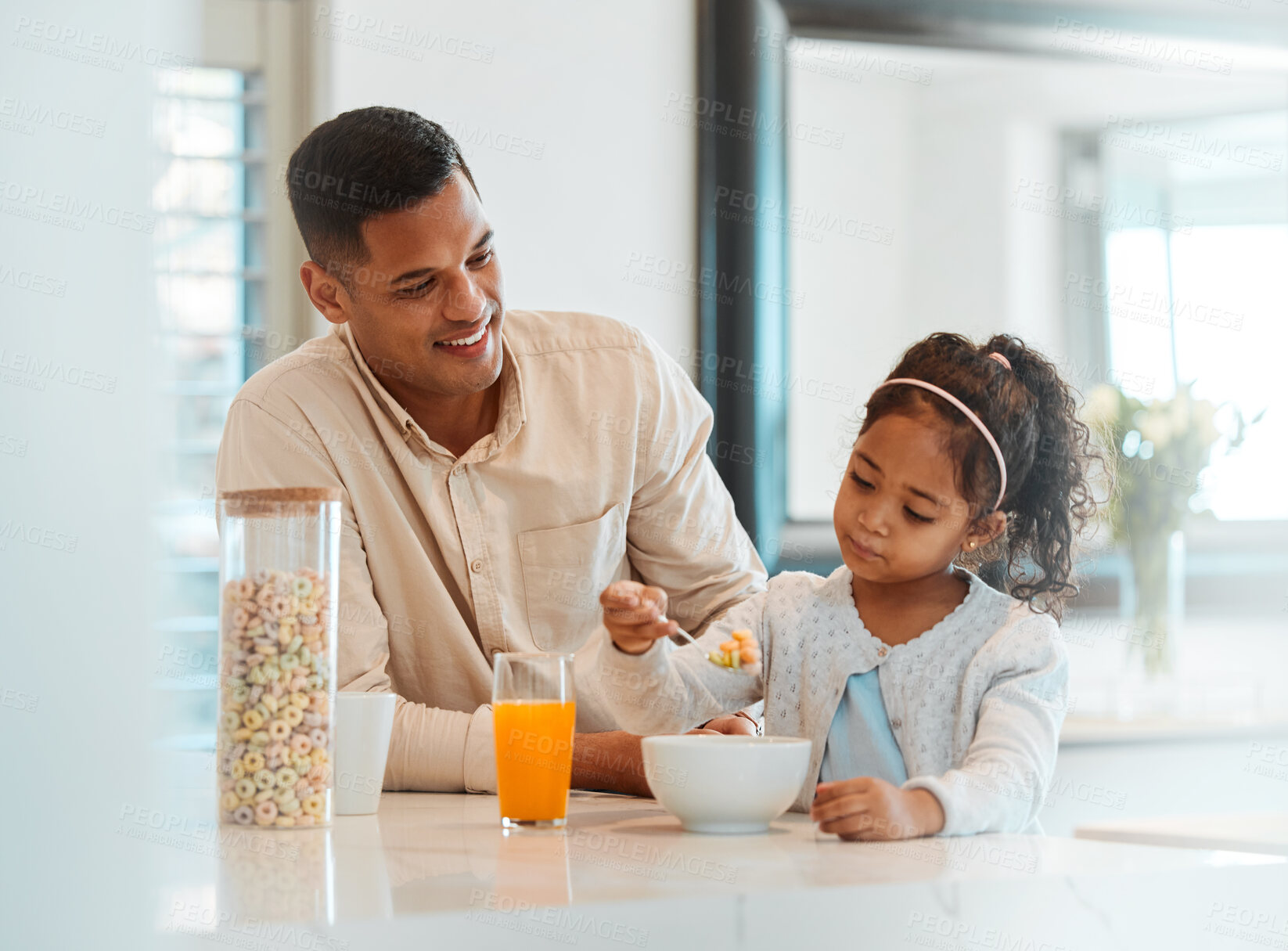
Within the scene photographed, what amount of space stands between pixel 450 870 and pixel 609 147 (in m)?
1.80

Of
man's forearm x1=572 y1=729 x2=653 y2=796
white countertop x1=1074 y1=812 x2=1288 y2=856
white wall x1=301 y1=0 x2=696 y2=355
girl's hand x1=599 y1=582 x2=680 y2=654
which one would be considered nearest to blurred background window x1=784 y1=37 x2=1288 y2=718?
white wall x1=301 y1=0 x2=696 y2=355

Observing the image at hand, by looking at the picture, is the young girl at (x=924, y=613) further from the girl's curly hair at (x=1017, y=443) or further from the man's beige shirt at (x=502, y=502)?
the man's beige shirt at (x=502, y=502)

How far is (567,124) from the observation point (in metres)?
2.38

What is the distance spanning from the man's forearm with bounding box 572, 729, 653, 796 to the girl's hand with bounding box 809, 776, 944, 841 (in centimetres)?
38

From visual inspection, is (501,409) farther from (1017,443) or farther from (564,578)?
(1017,443)

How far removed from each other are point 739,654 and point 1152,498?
1743mm

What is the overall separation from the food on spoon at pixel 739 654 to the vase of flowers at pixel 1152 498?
1.64m

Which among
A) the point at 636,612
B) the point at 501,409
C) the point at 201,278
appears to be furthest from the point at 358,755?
the point at 201,278

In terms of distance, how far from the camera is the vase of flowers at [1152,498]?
2.59 metres

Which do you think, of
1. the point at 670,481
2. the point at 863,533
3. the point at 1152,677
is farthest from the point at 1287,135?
the point at 863,533

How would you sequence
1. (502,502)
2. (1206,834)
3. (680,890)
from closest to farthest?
(680,890)
(502,502)
(1206,834)

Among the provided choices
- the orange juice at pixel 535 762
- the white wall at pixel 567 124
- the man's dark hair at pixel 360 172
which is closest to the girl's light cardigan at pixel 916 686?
the orange juice at pixel 535 762

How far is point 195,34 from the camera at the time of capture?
2.34m

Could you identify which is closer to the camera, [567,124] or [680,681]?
[680,681]
